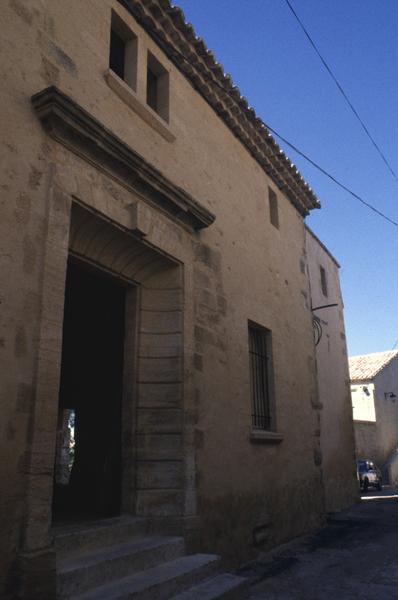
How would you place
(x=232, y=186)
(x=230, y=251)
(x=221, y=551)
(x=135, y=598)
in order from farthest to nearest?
(x=232, y=186) → (x=230, y=251) → (x=221, y=551) → (x=135, y=598)

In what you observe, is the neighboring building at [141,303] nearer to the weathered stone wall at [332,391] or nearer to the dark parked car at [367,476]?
the weathered stone wall at [332,391]

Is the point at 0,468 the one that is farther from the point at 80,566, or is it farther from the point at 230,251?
the point at 230,251

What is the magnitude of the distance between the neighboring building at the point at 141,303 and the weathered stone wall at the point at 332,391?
2.13m

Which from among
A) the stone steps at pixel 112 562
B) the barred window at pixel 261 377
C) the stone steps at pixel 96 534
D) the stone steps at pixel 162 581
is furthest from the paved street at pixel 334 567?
the barred window at pixel 261 377

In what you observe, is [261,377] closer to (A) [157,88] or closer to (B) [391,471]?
(A) [157,88]

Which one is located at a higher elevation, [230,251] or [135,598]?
[230,251]

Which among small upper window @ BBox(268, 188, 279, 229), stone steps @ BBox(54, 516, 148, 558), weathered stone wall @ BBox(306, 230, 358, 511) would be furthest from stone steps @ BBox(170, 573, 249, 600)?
weathered stone wall @ BBox(306, 230, 358, 511)

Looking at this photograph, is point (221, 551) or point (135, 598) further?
point (221, 551)

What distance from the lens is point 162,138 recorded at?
5809 millimetres

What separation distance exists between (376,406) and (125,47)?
22.2m

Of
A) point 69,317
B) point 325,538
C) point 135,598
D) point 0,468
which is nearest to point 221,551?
point 135,598

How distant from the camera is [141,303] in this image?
5.53 m

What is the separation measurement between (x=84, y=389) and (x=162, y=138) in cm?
433

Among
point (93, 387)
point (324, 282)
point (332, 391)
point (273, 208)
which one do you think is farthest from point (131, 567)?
point (324, 282)
